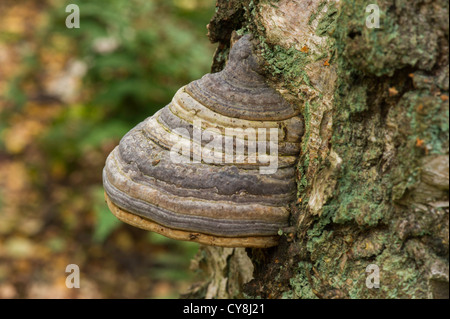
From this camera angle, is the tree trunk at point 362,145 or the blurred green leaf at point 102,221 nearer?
the tree trunk at point 362,145

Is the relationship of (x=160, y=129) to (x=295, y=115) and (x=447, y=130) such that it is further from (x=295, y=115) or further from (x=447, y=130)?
(x=447, y=130)

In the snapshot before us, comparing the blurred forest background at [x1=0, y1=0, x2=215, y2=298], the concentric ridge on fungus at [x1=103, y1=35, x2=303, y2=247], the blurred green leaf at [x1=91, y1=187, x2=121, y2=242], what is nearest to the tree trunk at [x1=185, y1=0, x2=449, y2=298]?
the concentric ridge on fungus at [x1=103, y1=35, x2=303, y2=247]

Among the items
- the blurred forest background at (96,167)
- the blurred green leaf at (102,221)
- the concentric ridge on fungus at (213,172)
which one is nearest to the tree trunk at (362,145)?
the concentric ridge on fungus at (213,172)

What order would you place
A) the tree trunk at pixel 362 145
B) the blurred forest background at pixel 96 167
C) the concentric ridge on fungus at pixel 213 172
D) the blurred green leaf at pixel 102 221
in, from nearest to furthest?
1. the tree trunk at pixel 362 145
2. the concentric ridge on fungus at pixel 213 172
3. the blurred green leaf at pixel 102 221
4. the blurred forest background at pixel 96 167

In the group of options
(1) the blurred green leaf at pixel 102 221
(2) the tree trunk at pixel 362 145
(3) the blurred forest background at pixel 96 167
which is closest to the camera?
(2) the tree trunk at pixel 362 145

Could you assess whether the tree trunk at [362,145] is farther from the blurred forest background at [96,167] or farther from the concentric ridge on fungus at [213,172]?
the blurred forest background at [96,167]

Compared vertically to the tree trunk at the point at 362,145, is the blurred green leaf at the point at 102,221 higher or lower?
lower
